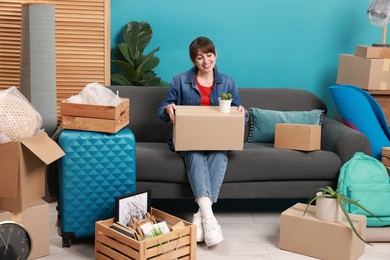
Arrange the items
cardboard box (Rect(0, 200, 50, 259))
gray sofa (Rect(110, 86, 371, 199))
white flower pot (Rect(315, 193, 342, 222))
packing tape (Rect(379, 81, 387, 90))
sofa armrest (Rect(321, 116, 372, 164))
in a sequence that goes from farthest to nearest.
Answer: packing tape (Rect(379, 81, 387, 90))
sofa armrest (Rect(321, 116, 372, 164))
gray sofa (Rect(110, 86, 371, 199))
white flower pot (Rect(315, 193, 342, 222))
cardboard box (Rect(0, 200, 50, 259))

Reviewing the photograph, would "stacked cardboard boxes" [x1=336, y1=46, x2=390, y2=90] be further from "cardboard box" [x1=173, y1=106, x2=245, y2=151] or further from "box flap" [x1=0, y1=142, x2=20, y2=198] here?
"box flap" [x1=0, y1=142, x2=20, y2=198]

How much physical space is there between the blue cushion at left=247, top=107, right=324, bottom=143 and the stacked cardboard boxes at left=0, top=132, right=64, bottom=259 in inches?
53.3

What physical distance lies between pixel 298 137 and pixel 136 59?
123 centimetres

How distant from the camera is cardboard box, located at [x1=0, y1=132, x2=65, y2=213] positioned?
8.52ft

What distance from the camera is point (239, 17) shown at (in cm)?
408

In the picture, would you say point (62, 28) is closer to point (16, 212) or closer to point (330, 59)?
point (16, 212)

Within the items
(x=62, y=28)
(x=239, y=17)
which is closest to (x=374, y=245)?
(x=239, y=17)

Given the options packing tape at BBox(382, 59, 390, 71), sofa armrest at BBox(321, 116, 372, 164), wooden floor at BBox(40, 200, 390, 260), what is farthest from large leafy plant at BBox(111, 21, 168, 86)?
packing tape at BBox(382, 59, 390, 71)

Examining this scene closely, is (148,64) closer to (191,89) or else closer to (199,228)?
(191,89)

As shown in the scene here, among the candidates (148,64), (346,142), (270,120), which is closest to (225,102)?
(270,120)

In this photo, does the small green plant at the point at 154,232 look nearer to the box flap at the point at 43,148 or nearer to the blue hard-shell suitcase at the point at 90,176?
the blue hard-shell suitcase at the point at 90,176

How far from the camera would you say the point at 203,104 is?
134 inches

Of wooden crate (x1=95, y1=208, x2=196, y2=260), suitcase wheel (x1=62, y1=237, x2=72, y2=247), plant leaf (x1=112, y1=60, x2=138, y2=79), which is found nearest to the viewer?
wooden crate (x1=95, y1=208, x2=196, y2=260)

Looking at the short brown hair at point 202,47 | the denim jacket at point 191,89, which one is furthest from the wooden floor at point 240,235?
the short brown hair at point 202,47
